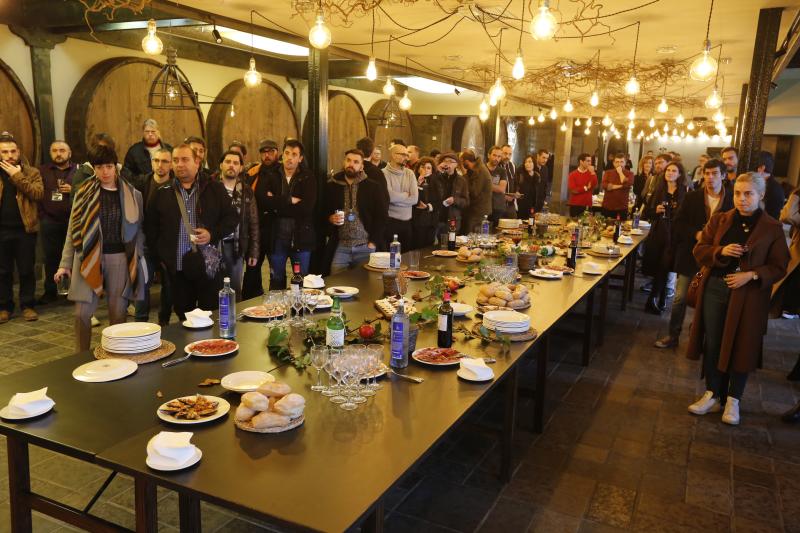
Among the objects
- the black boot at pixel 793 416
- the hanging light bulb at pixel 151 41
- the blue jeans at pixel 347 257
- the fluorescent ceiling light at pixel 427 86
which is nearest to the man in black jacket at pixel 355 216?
the blue jeans at pixel 347 257

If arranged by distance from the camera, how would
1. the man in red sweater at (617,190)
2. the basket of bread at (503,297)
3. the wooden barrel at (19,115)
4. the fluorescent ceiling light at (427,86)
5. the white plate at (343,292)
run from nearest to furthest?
the basket of bread at (503,297) < the white plate at (343,292) < the wooden barrel at (19,115) < the man in red sweater at (617,190) < the fluorescent ceiling light at (427,86)

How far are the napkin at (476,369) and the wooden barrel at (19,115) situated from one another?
556 cm

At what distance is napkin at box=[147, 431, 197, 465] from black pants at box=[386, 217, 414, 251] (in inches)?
173

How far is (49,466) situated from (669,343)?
191 inches

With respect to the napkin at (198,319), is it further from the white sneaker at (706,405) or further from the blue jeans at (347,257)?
the white sneaker at (706,405)

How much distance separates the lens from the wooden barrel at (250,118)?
26.4 feet

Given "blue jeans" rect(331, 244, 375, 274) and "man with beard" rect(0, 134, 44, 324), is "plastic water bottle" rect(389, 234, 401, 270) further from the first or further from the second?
"man with beard" rect(0, 134, 44, 324)

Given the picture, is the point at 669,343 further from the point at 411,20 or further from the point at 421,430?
the point at 421,430

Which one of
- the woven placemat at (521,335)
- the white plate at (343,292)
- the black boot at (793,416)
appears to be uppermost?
the white plate at (343,292)

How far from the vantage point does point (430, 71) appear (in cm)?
990

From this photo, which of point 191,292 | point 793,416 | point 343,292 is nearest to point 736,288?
point 793,416

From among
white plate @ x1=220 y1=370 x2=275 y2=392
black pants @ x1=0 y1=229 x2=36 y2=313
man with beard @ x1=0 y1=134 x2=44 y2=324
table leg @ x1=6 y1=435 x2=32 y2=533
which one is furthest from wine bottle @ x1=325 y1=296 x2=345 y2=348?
black pants @ x1=0 y1=229 x2=36 y2=313

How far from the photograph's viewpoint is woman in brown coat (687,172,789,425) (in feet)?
11.9

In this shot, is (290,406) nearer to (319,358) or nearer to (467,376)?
(319,358)
